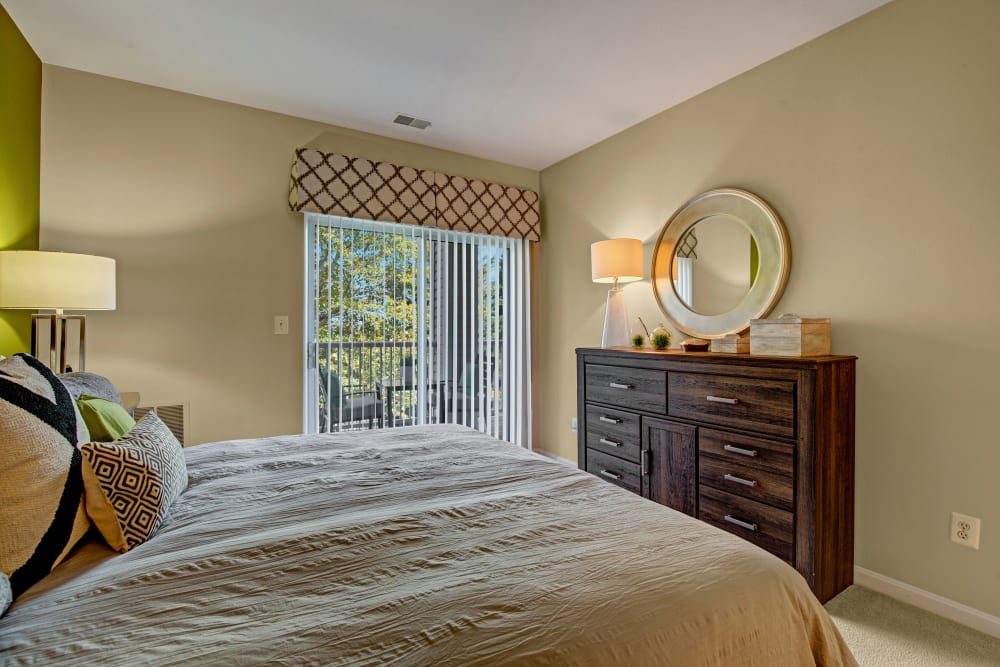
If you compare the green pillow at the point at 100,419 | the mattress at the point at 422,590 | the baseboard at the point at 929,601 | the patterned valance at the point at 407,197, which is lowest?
the baseboard at the point at 929,601

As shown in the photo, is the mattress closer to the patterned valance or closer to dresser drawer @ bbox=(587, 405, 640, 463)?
dresser drawer @ bbox=(587, 405, 640, 463)

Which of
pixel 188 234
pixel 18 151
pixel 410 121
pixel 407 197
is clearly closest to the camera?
pixel 18 151

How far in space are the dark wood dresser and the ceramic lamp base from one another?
431 millimetres

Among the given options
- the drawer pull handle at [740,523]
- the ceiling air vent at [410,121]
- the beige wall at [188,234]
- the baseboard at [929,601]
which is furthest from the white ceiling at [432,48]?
the baseboard at [929,601]

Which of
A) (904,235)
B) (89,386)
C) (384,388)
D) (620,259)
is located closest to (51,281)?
(89,386)

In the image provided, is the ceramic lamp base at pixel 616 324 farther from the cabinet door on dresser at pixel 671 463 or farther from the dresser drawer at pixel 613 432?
the cabinet door on dresser at pixel 671 463

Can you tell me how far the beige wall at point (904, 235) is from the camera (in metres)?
1.85

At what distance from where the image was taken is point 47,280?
2012 millimetres

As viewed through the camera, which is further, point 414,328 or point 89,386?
point 414,328

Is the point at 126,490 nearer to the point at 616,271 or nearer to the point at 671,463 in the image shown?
the point at 671,463

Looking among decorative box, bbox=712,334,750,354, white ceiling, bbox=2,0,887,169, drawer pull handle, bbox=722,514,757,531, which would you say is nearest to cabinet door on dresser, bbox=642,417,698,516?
drawer pull handle, bbox=722,514,757,531

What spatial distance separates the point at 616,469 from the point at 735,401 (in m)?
0.85

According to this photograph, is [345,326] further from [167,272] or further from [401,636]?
[401,636]

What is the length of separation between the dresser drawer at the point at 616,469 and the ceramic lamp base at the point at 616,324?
71 centimetres
